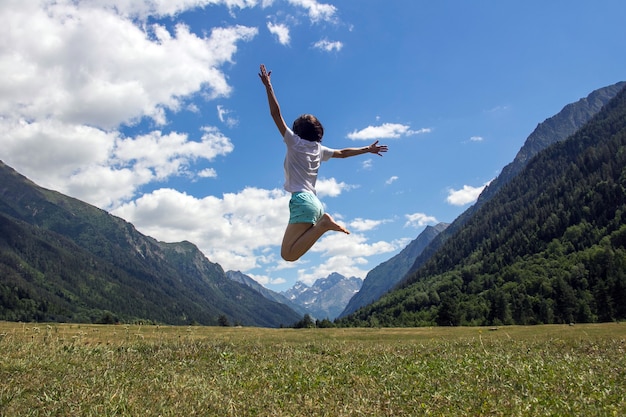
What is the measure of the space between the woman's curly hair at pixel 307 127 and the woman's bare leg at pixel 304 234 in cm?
150

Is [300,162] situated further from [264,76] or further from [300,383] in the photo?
[300,383]

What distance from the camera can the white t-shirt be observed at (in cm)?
809

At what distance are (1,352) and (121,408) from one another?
541 cm

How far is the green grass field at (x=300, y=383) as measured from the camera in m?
6.39

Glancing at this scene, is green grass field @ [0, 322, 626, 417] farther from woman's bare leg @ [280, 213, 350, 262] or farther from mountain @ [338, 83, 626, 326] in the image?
mountain @ [338, 83, 626, 326]

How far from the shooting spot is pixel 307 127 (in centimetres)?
829

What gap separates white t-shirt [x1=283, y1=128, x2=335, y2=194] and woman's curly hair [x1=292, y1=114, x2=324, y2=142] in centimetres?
14

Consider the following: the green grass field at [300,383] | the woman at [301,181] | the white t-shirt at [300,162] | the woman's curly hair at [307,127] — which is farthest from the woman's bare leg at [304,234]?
the green grass field at [300,383]

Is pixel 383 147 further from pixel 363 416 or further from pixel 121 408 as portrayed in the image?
pixel 121 408

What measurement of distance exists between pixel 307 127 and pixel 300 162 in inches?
26.2

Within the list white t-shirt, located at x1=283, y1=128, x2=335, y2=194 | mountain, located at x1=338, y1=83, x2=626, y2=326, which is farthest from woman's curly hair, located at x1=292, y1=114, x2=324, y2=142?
mountain, located at x1=338, y1=83, x2=626, y2=326

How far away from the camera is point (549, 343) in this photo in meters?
14.5

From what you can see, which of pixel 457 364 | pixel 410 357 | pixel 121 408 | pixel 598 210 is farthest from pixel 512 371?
pixel 598 210

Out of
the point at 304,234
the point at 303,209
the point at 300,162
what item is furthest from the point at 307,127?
the point at 304,234
